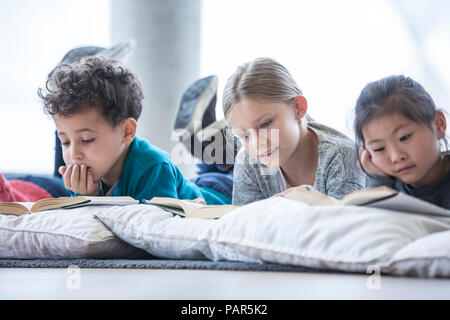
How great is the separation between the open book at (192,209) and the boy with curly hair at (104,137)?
1.17 ft

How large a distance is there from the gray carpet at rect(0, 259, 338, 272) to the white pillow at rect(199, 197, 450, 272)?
1 centimetres

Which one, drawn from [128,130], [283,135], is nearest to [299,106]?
[283,135]

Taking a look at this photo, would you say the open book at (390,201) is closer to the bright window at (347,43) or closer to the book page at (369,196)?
the book page at (369,196)

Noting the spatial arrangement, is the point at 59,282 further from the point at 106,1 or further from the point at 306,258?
the point at 106,1

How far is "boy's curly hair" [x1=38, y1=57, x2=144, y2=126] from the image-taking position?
4.56ft

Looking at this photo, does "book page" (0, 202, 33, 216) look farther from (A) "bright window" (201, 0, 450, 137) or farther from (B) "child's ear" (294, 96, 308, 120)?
(A) "bright window" (201, 0, 450, 137)

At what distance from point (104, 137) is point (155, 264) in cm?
67

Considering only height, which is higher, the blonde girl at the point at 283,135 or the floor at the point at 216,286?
the blonde girl at the point at 283,135

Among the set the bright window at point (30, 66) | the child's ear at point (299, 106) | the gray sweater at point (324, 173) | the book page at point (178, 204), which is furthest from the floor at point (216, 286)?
the bright window at point (30, 66)

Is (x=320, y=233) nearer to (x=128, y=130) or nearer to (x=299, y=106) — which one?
(x=299, y=106)

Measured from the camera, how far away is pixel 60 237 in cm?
92

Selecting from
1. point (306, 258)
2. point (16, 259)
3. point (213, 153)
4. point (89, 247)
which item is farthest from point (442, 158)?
point (213, 153)

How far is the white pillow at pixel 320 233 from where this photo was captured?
25.1 inches
